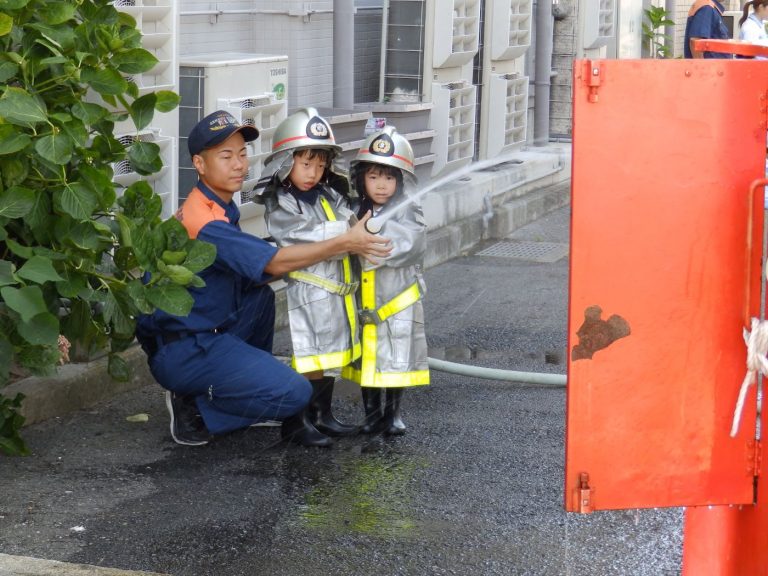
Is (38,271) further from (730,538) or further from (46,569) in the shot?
(730,538)

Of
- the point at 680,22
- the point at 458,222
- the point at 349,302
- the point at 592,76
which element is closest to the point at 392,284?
the point at 349,302

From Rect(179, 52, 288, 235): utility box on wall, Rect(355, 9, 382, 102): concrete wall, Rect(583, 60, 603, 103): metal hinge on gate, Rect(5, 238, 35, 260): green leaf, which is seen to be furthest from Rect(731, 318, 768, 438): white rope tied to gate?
Rect(355, 9, 382, 102): concrete wall

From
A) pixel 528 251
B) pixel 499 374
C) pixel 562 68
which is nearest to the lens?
pixel 499 374

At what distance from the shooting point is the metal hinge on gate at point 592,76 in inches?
109

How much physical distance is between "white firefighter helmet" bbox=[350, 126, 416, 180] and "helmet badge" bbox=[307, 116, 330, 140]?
173 millimetres

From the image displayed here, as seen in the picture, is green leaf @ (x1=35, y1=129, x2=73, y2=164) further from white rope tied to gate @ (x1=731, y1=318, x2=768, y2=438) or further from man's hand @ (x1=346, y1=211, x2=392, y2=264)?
white rope tied to gate @ (x1=731, y1=318, x2=768, y2=438)

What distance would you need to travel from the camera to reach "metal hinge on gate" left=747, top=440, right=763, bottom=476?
116 inches

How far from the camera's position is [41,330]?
4.12m

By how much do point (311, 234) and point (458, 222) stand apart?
14.9 ft

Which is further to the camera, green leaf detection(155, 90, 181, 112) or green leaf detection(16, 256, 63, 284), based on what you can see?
green leaf detection(155, 90, 181, 112)

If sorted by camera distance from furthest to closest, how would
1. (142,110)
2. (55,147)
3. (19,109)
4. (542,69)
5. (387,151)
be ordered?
(542,69), (387,151), (142,110), (55,147), (19,109)

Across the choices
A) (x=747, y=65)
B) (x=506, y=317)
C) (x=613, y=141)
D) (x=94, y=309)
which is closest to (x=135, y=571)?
(x=94, y=309)

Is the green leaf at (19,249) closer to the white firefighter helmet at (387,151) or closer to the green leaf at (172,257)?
the green leaf at (172,257)

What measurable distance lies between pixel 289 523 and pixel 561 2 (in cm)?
971
